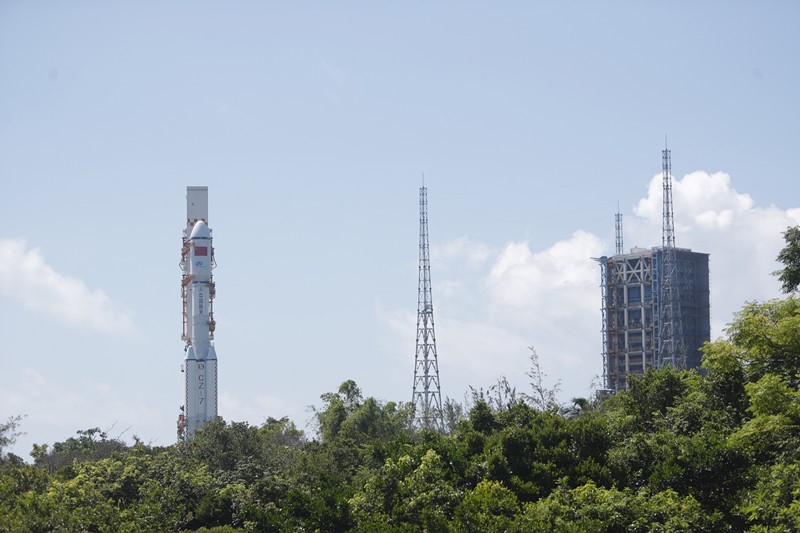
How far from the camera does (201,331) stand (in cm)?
10612

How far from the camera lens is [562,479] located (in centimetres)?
3400

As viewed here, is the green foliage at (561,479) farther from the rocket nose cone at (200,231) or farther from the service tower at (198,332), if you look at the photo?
the rocket nose cone at (200,231)

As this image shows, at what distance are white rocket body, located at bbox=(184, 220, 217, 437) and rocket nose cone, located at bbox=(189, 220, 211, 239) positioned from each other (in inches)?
24.4

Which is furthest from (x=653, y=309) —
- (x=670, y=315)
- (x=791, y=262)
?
(x=791, y=262)

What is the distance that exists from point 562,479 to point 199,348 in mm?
75440

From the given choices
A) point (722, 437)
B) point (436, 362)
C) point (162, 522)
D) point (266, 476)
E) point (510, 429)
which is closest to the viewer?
point (722, 437)

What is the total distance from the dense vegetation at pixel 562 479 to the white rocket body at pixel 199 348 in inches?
2265

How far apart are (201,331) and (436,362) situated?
33.7m

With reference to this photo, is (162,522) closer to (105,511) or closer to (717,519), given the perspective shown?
(105,511)

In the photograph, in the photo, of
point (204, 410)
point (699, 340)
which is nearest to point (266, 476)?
point (204, 410)

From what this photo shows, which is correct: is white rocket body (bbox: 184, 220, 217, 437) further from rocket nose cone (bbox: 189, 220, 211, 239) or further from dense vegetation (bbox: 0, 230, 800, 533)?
dense vegetation (bbox: 0, 230, 800, 533)

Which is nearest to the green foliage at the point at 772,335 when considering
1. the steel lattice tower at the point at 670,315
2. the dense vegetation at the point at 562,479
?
the dense vegetation at the point at 562,479

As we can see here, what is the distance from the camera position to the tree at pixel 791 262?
4038cm

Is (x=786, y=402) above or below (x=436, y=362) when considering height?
below
